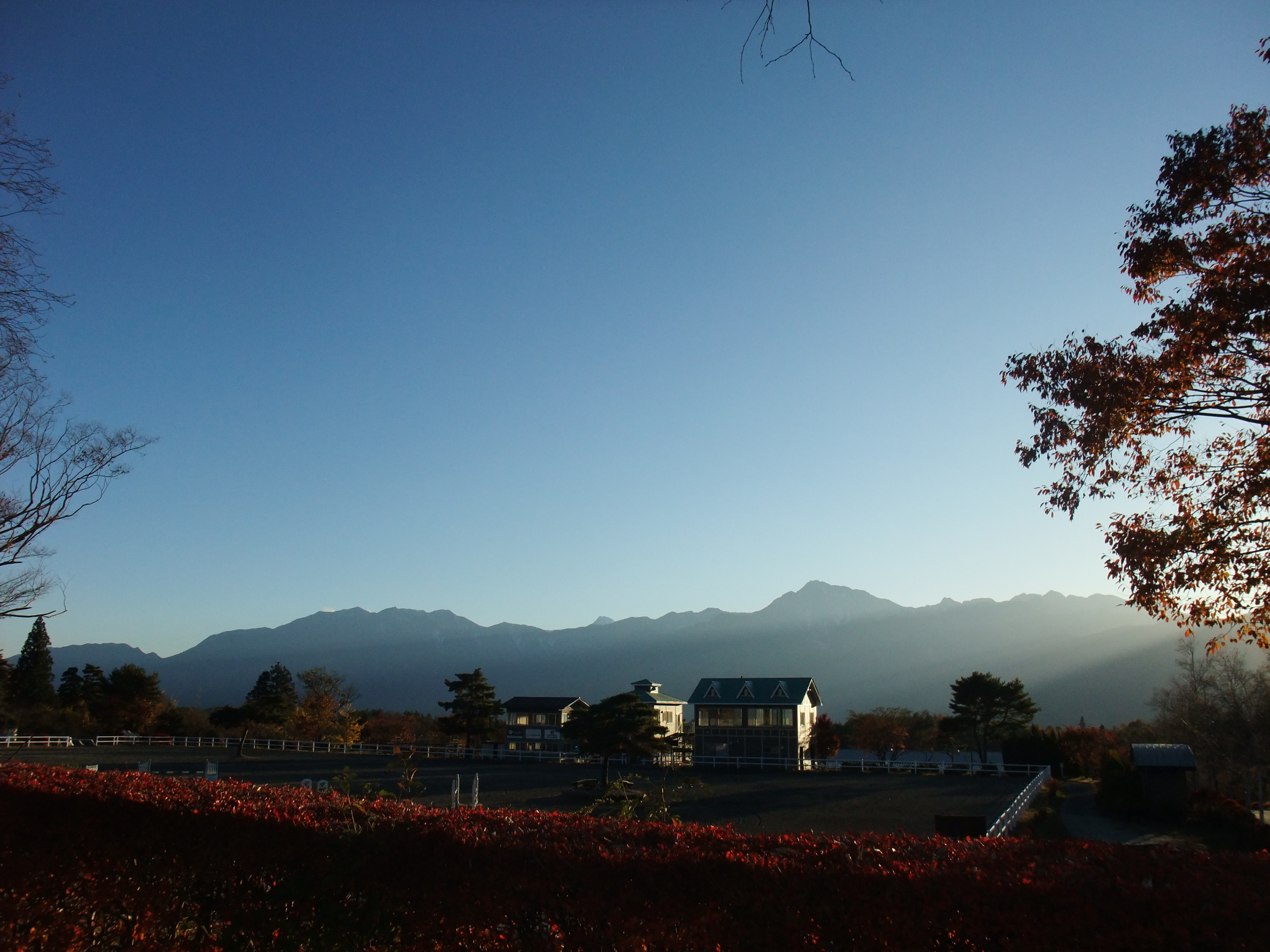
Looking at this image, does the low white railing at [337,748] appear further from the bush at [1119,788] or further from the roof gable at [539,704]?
the bush at [1119,788]

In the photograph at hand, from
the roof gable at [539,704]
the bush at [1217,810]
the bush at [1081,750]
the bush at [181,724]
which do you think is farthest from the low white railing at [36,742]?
A: the bush at [1081,750]

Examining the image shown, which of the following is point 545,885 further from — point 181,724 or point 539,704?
point 181,724

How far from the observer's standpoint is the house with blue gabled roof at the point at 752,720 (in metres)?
45.9

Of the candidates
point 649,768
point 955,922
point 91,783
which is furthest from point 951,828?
point 649,768

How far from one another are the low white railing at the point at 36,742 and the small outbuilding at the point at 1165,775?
167 feet

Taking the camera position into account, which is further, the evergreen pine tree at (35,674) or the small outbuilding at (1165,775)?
the evergreen pine tree at (35,674)

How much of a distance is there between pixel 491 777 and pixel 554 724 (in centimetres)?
2271

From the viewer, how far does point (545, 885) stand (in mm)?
4328

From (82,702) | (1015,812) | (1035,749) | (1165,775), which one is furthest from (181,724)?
(1165,775)

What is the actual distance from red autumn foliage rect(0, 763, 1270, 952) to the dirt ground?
9.02 meters

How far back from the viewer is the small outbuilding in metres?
24.6

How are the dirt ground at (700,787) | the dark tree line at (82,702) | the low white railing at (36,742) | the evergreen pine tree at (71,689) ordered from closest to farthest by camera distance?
the dirt ground at (700,787) → the low white railing at (36,742) → the dark tree line at (82,702) → the evergreen pine tree at (71,689)

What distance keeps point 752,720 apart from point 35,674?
5396cm

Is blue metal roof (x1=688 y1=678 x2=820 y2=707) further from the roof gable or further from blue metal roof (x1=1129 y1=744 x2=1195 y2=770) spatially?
blue metal roof (x1=1129 y1=744 x2=1195 y2=770)
